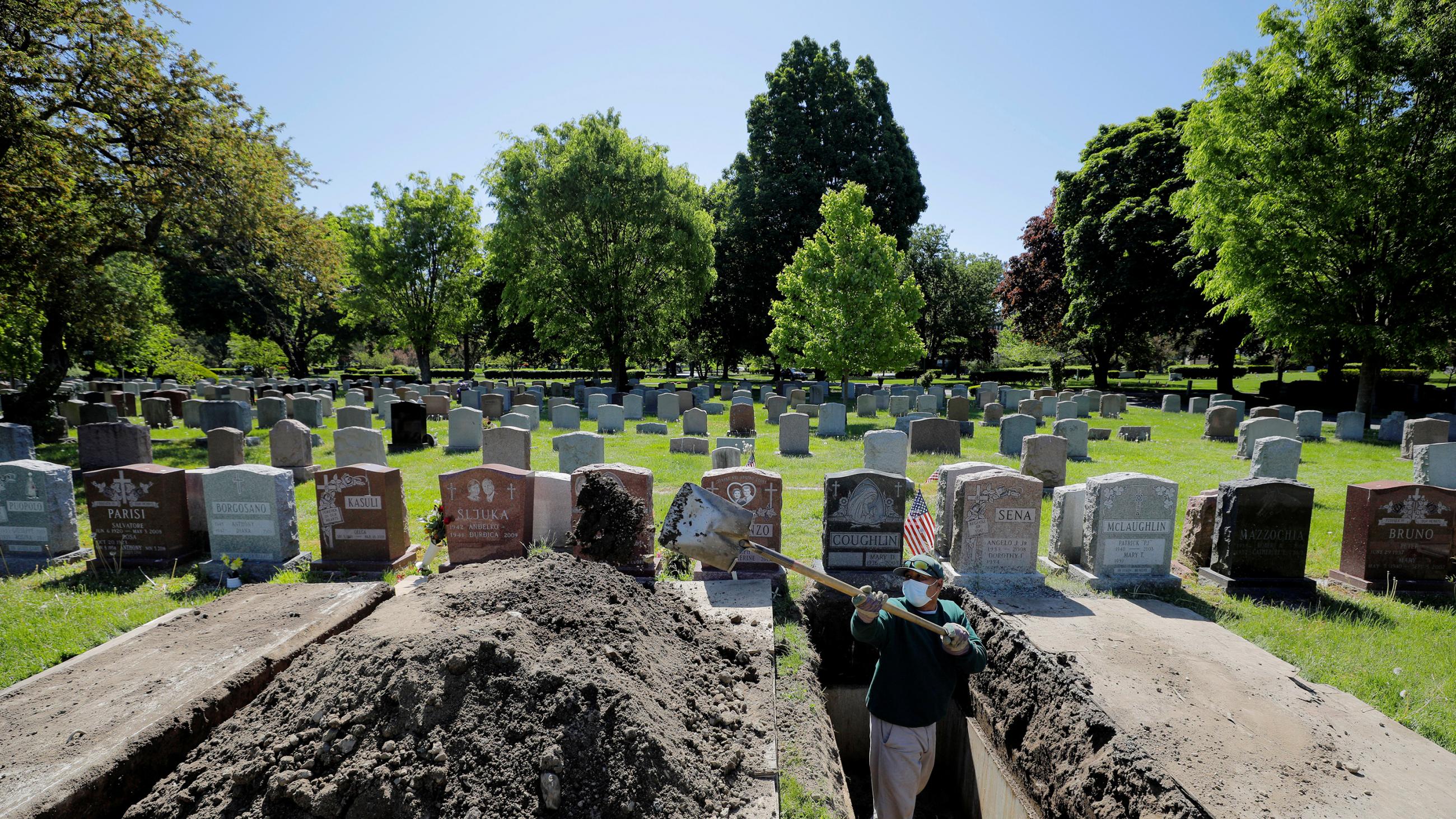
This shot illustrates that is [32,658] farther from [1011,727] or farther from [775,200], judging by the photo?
[775,200]

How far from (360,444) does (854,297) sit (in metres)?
18.5

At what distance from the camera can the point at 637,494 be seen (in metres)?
7.79

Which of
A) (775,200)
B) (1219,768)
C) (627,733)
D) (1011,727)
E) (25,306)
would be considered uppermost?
(775,200)

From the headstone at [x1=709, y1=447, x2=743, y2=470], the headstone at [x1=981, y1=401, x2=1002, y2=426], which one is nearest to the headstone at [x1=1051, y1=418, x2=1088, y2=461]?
the headstone at [x1=981, y1=401, x2=1002, y2=426]

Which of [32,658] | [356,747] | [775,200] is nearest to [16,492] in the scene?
[32,658]

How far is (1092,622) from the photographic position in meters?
6.54

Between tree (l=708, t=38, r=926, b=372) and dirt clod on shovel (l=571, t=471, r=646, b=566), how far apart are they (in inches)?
1169

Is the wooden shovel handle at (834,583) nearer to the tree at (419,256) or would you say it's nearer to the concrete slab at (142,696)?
the concrete slab at (142,696)

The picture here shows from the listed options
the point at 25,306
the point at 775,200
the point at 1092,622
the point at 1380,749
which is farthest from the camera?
the point at 775,200

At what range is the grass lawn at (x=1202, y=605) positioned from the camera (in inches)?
216

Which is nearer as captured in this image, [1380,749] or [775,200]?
[1380,749]

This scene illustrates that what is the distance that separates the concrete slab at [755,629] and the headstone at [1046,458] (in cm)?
653

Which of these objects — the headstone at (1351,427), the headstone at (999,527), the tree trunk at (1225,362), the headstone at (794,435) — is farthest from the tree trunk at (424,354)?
the tree trunk at (1225,362)

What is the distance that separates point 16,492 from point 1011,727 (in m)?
11.7
